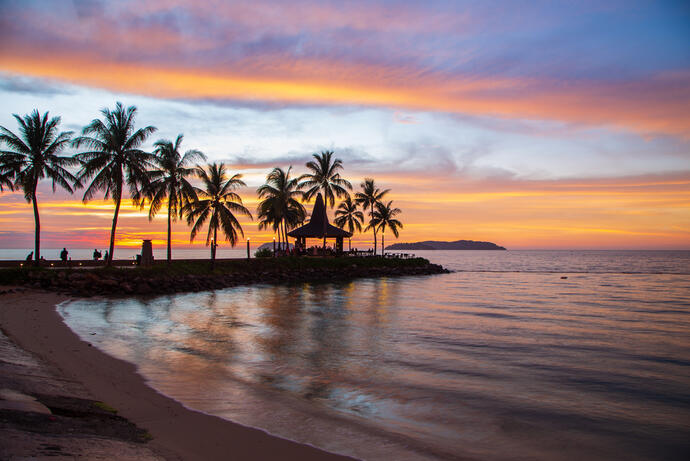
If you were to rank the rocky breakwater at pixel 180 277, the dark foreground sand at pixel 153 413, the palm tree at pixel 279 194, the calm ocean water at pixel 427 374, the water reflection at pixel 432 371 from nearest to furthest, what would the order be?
the dark foreground sand at pixel 153 413
the calm ocean water at pixel 427 374
the water reflection at pixel 432 371
the rocky breakwater at pixel 180 277
the palm tree at pixel 279 194

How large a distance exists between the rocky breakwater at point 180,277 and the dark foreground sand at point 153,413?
46.7 ft

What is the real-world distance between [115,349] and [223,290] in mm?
20575

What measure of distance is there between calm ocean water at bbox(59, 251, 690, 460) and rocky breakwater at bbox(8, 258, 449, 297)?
510cm

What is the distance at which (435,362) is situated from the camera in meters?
11.3

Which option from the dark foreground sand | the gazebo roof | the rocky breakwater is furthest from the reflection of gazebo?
the dark foreground sand

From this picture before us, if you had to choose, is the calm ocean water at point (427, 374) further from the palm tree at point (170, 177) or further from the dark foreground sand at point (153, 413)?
the palm tree at point (170, 177)

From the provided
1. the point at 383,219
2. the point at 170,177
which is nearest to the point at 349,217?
the point at 383,219

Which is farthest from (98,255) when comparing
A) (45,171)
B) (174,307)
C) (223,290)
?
(174,307)

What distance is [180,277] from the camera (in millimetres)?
30750

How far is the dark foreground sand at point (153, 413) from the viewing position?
16.6ft

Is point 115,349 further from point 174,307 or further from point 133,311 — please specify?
point 174,307

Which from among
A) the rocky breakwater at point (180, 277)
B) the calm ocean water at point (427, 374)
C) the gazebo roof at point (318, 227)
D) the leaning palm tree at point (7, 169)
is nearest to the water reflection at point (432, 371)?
the calm ocean water at point (427, 374)

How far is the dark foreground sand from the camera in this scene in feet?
16.6

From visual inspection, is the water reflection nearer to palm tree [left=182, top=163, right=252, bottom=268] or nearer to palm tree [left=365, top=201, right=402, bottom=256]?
palm tree [left=182, top=163, right=252, bottom=268]
